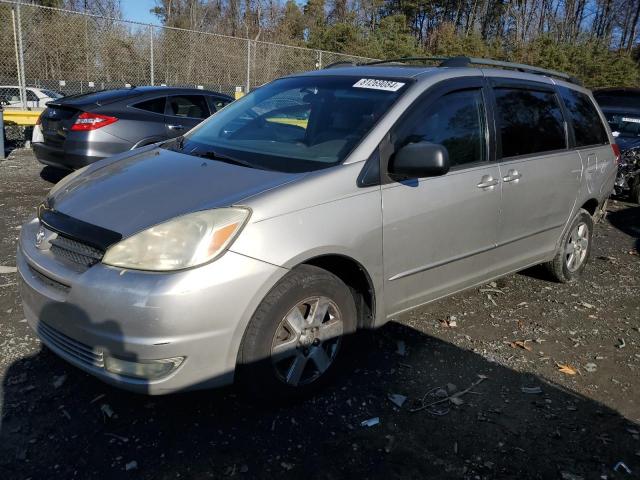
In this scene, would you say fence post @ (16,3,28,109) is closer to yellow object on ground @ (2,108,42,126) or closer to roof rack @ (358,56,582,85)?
yellow object on ground @ (2,108,42,126)

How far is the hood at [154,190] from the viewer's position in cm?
263

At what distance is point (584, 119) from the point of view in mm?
4941

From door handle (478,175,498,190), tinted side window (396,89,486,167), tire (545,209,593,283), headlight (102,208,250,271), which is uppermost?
tinted side window (396,89,486,167)

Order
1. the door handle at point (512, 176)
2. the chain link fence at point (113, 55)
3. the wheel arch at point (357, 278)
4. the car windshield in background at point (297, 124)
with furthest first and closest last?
1. the chain link fence at point (113, 55)
2. the door handle at point (512, 176)
3. the car windshield in background at point (297, 124)
4. the wheel arch at point (357, 278)

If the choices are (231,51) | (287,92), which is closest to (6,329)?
(287,92)

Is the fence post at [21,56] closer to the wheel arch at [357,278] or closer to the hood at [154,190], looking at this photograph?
the hood at [154,190]

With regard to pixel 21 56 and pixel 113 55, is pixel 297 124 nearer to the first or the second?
pixel 21 56

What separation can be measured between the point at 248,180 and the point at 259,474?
140cm

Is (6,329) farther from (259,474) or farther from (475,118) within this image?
(475,118)

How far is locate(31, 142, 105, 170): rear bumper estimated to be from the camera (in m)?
7.21

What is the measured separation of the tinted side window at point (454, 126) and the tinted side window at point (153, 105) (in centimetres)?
534

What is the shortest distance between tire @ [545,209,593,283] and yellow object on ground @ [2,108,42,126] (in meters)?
→ 10.4

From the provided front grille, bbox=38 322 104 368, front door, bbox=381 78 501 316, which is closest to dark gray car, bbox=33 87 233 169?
front grille, bbox=38 322 104 368

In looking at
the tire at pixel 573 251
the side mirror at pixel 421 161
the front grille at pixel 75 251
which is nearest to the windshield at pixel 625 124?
the tire at pixel 573 251
